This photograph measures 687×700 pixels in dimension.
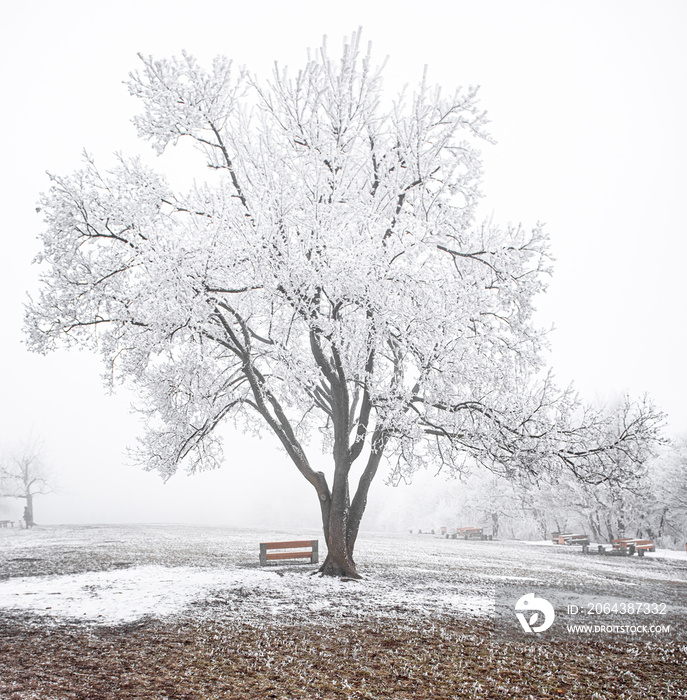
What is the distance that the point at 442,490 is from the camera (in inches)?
3248

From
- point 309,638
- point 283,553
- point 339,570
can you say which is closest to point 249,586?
point 339,570

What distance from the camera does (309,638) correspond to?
7629mm

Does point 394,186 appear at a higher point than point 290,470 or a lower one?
higher

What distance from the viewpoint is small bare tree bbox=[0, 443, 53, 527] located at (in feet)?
148

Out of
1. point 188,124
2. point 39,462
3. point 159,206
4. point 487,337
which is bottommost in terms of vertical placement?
point 39,462

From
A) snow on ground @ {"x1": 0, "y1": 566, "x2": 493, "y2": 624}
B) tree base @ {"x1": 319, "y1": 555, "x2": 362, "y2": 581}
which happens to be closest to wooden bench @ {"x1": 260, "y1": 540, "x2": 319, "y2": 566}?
snow on ground @ {"x1": 0, "y1": 566, "x2": 493, "y2": 624}

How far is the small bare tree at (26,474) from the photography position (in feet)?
148

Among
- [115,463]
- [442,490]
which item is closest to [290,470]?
[115,463]

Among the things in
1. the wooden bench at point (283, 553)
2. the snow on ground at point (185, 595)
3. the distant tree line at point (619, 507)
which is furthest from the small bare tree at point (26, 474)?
the distant tree line at point (619, 507)

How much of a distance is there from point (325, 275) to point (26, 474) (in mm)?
48015

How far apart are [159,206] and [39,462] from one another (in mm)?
48591

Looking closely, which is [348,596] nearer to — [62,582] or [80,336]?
[62,582]

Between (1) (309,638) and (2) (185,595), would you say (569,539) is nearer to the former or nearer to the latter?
(2) (185,595)

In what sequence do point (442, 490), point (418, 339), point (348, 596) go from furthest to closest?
point (442, 490)
point (418, 339)
point (348, 596)
